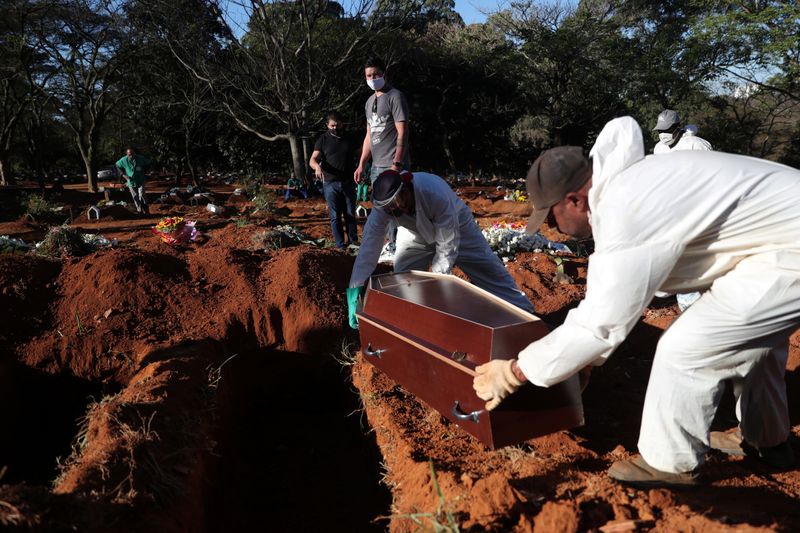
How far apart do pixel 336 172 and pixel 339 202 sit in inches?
14.0

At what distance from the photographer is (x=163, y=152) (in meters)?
18.3

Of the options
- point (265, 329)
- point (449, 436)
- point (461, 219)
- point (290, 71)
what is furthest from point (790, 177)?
point (290, 71)

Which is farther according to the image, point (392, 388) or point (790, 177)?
point (392, 388)

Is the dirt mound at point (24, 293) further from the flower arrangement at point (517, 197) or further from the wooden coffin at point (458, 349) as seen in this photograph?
the flower arrangement at point (517, 197)

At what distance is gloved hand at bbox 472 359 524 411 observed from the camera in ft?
6.45

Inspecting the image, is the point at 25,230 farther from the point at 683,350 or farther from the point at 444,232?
the point at 683,350

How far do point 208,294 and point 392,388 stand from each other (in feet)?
6.77

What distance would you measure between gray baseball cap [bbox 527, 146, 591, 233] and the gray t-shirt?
9.37ft

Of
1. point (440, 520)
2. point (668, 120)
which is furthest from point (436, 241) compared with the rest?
point (668, 120)

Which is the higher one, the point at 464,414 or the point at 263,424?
the point at 464,414

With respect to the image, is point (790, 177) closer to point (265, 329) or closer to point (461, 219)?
point (461, 219)

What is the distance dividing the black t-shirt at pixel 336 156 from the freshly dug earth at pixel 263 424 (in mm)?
1207

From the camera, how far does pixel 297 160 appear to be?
13023mm

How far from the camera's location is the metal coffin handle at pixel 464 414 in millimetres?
2181
